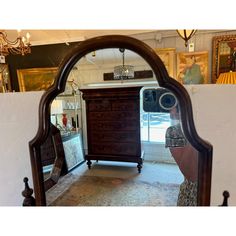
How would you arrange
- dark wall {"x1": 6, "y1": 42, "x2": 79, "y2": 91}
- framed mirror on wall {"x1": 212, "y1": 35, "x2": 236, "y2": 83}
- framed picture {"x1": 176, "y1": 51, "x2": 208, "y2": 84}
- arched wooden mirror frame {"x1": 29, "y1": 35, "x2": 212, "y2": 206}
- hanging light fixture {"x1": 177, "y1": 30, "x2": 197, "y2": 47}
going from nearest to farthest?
arched wooden mirror frame {"x1": 29, "y1": 35, "x2": 212, "y2": 206}, hanging light fixture {"x1": 177, "y1": 30, "x2": 197, "y2": 47}, framed picture {"x1": 176, "y1": 51, "x2": 208, "y2": 84}, framed mirror on wall {"x1": 212, "y1": 35, "x2": 236, "y2": 83}, dark wall {"x1": 6, "y1": 42, "x2": 79, "y2": 91}

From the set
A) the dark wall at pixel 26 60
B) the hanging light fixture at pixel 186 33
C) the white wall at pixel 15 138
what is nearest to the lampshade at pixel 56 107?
the white wall at pixel 15 138

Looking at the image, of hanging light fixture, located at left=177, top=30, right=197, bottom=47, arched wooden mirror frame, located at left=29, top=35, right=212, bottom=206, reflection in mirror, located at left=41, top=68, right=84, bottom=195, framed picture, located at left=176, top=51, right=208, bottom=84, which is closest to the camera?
arched wooden mirror frame, located at left=29, top=35, right=212, bottom=206

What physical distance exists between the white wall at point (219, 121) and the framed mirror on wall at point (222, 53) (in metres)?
0.95

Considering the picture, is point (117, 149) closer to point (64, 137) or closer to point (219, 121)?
point (64, 137)

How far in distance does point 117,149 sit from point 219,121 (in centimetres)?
35

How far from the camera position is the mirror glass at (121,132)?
54cm

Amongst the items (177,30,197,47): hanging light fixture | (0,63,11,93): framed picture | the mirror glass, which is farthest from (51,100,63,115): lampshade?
(0,63,11,93): framed picture

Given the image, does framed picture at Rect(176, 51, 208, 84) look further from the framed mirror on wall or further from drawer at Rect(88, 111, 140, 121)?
drawer at Rect(88, 111, 140, 121)

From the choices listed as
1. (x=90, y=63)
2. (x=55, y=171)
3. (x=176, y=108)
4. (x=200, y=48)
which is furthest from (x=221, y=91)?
(x=200, y=48)

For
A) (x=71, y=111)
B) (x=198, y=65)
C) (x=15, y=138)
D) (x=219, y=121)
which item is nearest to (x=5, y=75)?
(x=15, y=138)

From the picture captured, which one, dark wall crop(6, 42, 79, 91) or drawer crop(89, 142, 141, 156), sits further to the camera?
dark wall crop(6, 42, 79, 91)

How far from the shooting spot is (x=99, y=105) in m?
0.62

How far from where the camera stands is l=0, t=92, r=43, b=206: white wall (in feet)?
2.17
